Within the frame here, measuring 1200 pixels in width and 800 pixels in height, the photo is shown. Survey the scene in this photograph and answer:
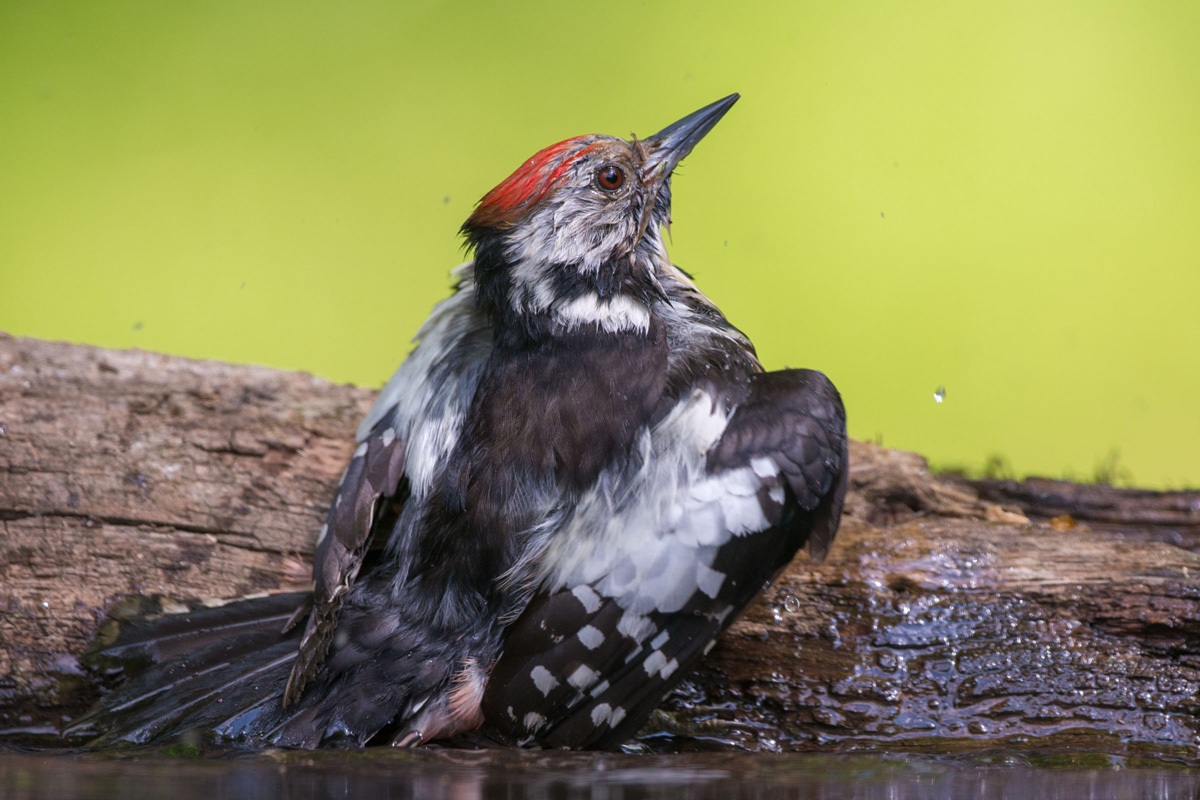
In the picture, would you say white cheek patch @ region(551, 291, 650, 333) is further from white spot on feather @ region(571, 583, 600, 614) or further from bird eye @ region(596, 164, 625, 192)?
white spot on feather @ region(571, 583, 600, 614)

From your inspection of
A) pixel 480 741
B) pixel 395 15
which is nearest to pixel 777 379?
pixel 480 741

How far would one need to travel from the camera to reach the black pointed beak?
236 cm

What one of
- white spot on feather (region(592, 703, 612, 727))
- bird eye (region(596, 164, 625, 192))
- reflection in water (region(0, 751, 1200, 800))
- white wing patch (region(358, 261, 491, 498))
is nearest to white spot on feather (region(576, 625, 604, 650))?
white spot on feather (region(592, 703, 612, 727))

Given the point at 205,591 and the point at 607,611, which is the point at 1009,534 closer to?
the point at 607,611

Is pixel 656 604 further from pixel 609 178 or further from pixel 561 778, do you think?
pixel 609 178

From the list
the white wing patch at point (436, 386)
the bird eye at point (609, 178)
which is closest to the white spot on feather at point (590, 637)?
the white wing patch at point (436, 386)

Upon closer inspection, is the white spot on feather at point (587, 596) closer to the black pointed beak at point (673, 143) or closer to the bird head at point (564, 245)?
the bird head at point (564, 245)

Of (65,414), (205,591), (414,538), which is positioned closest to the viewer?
(414,538)

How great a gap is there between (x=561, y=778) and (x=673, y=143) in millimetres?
1601

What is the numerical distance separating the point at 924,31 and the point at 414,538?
3386 millimetres

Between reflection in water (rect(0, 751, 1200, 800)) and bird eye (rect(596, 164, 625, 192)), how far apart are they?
4.20 feet

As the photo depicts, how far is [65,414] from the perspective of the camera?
2588 mm

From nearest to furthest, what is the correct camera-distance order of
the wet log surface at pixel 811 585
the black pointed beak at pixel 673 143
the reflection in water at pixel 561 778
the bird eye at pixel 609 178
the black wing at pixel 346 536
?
the reflection in water at pixel 561 778, the black wing at pixel 346 536, the wet log surface at pixel 811 585, the bird eye at pixel 609 178, the black pointed beak at pixel 673 143

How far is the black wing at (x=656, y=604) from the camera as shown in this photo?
196 centimetres
